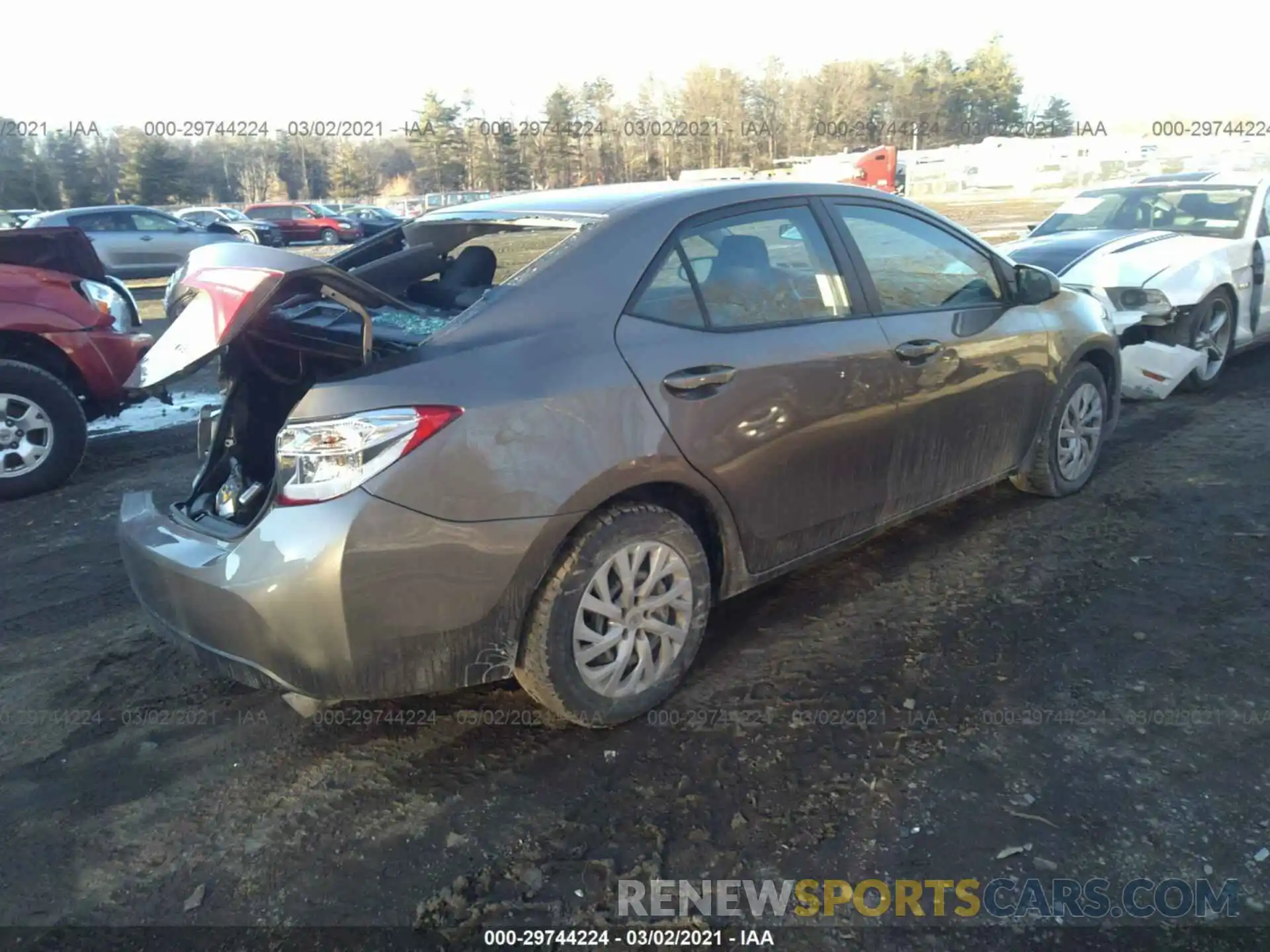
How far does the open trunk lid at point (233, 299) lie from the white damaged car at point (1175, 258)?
5.48 m

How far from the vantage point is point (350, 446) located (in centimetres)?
253

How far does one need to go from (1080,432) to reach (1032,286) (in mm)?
976

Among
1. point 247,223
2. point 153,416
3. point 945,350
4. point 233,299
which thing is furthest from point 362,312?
point 247,223

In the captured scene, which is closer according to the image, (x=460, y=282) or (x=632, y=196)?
(x=632, y=196)

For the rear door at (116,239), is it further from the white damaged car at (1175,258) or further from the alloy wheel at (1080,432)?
the alloy wheel at (1080,432)

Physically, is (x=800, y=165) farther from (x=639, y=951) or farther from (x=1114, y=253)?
(x=639, y=951)

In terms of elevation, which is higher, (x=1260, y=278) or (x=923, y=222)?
(x=923, y=222)

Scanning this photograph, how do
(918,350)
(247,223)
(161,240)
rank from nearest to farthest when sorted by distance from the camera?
(918,350) → (161,240) → (247,223)

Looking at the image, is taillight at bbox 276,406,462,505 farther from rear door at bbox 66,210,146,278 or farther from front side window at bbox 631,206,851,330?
rear door at bbox 66,210,146,278

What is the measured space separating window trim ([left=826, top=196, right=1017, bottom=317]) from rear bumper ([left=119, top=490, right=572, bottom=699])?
5.68 ft

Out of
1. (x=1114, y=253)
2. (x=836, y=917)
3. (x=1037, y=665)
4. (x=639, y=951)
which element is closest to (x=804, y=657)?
(x=1037, y=665)

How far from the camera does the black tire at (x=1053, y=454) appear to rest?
15.5 feet

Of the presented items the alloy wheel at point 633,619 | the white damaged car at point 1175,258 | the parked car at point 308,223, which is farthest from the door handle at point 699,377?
the parked car at point 308,223

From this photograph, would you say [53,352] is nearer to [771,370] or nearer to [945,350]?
[771,370]
